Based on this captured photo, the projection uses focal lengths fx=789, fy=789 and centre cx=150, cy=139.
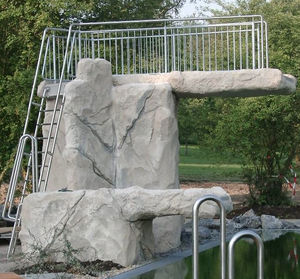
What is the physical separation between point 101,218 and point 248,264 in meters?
2.38

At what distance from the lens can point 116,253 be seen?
460 inches

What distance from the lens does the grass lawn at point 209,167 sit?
65.4 feet

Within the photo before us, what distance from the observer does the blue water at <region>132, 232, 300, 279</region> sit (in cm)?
1102

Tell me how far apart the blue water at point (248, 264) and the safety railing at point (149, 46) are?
3.20 m

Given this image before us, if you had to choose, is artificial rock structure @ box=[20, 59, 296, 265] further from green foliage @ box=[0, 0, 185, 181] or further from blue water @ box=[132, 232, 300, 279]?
green foliage @ box=[0, 0, 185, 181]

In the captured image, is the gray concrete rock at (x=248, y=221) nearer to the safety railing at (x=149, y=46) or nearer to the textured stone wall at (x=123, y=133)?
the safety railing at (x=149, y=46)

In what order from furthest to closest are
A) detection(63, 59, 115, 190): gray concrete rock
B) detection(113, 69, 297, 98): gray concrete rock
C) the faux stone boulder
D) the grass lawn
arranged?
the grass lawn, detection(63, 59, 115, 190): gray concrete rock, detection(113, 69, 297, 98): gray concrete rock, the faux stone boulder

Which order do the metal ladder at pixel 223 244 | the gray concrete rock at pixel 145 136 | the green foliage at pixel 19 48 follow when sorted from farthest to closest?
the green foliage at pixel 19 48 → the gray concrete rock at pixel 145 136 → the metal ladder at pixel 223 244

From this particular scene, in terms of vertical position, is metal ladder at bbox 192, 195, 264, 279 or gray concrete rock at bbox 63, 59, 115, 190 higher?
gray concrete rock at bbox 63, 59, 115, 190

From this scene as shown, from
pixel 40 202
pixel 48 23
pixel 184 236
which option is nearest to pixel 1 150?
pixel 48 23

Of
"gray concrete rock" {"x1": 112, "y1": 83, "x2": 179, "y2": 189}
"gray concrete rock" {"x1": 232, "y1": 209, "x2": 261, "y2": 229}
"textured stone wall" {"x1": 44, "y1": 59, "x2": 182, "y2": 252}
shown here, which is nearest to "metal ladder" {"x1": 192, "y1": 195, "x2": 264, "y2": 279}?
"textured stone wall" {"x1": 44, "y1": 59, "x2": 182, "y2": 252}

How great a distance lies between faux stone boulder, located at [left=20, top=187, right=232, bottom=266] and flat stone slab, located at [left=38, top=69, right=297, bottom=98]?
2.25 m

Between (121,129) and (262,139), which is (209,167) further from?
(121,129)

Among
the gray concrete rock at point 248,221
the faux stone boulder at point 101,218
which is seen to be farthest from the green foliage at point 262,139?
the faux stone boulder at point 101,218
